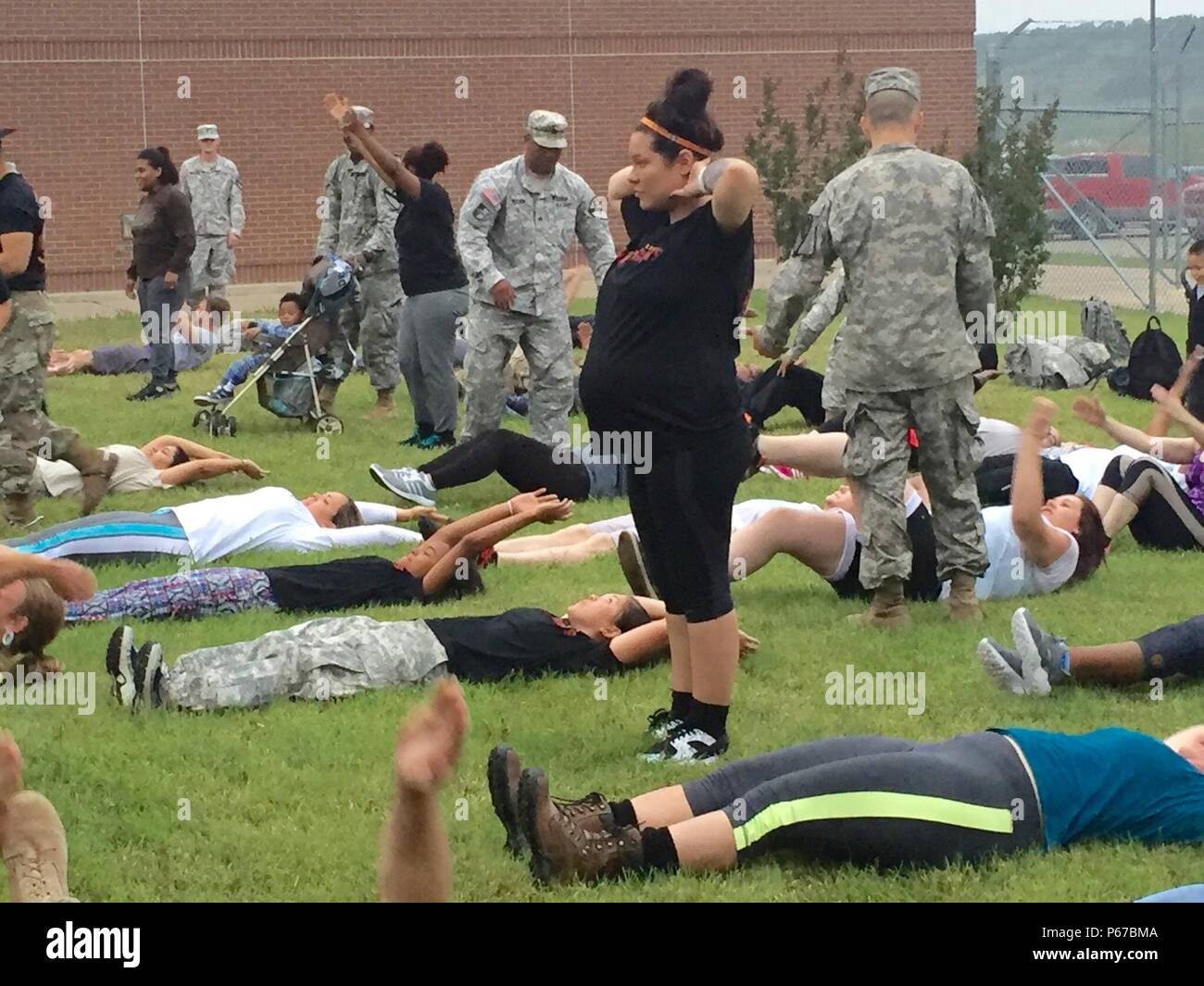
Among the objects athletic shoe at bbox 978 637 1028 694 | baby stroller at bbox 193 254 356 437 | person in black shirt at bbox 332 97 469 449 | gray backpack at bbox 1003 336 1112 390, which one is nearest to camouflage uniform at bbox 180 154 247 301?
baby stroller at bbox 193 254 356 437

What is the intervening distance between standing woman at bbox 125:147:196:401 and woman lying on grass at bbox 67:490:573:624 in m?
7.97

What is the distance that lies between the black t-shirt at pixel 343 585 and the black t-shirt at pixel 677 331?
88.0 inches

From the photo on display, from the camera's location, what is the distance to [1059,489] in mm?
8914

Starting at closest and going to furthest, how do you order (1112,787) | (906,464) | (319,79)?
(1112,787)
(906,464)
(319,79)

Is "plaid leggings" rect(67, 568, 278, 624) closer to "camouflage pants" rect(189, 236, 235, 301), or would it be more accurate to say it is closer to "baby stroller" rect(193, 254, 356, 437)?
"baby stroller" rect(193, 254, 356, 437)

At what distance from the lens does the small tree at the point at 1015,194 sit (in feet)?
60.4

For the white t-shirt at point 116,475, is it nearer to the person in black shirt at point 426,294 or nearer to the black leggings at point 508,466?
the black leggings at point 508,466

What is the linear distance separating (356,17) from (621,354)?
2005 cm

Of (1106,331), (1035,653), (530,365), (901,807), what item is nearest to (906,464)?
(1035,653)

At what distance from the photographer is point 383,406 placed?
47.0 ft

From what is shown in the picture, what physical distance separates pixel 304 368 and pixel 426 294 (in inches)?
53.9

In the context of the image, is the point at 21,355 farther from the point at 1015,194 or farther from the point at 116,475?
the point at 1015,194

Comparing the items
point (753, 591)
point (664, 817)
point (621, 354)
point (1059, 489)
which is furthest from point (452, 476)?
point (664, 817)
